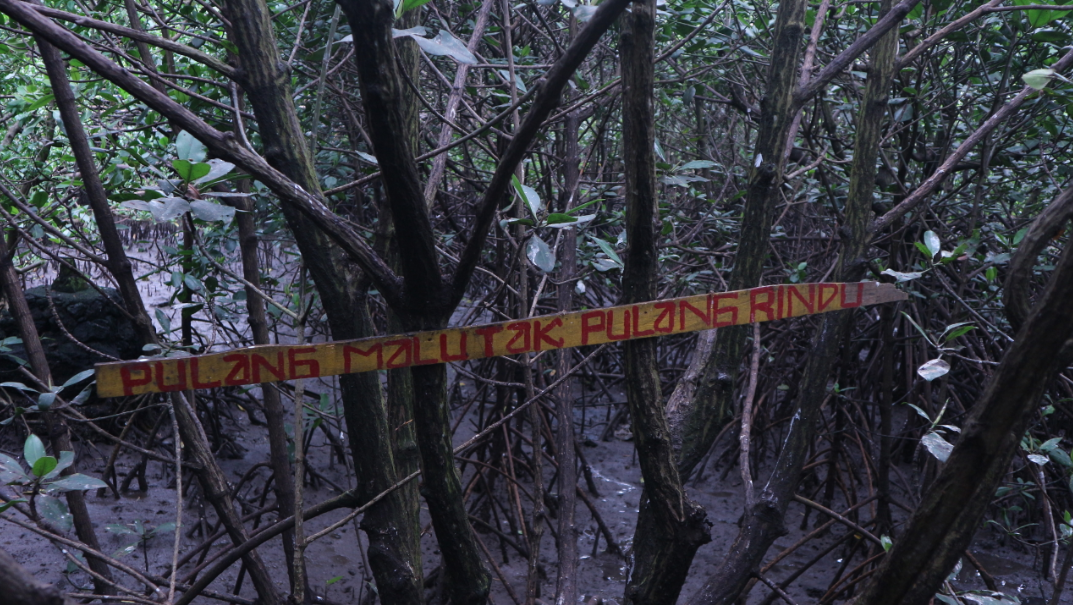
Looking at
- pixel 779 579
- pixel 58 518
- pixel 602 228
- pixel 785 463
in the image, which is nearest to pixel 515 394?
pixel 602 228

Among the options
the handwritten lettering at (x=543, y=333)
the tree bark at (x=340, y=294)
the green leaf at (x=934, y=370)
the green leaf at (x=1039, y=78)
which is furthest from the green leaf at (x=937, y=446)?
the tree bark at (x=340, y=294)

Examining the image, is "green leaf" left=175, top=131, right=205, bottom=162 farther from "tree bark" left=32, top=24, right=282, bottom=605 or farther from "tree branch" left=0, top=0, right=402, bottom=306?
"tree bark" left=32, top=24, right=282, bottom=605

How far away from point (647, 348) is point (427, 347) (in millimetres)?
352

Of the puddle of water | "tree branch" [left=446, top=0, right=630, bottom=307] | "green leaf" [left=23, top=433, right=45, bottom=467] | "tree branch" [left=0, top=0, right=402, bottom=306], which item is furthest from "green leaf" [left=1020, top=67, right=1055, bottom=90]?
the puddle of water

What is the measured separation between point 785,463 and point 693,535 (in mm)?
730

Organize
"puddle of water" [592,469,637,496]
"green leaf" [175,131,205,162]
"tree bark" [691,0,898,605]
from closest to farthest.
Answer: "green leaf" [175,131,205,162]
"tree bark" [691,0,898,605]
"puddle of water" [592,469,637,496]

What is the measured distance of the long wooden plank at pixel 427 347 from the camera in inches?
40.9

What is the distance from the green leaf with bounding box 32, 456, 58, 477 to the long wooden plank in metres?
0.39

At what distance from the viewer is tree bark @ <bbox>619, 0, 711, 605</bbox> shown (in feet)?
3.51

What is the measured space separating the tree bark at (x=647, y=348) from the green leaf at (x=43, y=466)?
A: 3.30ft

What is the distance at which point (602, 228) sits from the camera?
313 centimetres

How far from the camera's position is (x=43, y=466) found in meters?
1.28

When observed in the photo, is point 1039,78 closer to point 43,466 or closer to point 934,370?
point 934,370

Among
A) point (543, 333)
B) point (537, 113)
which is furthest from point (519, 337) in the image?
point (537, 113)
